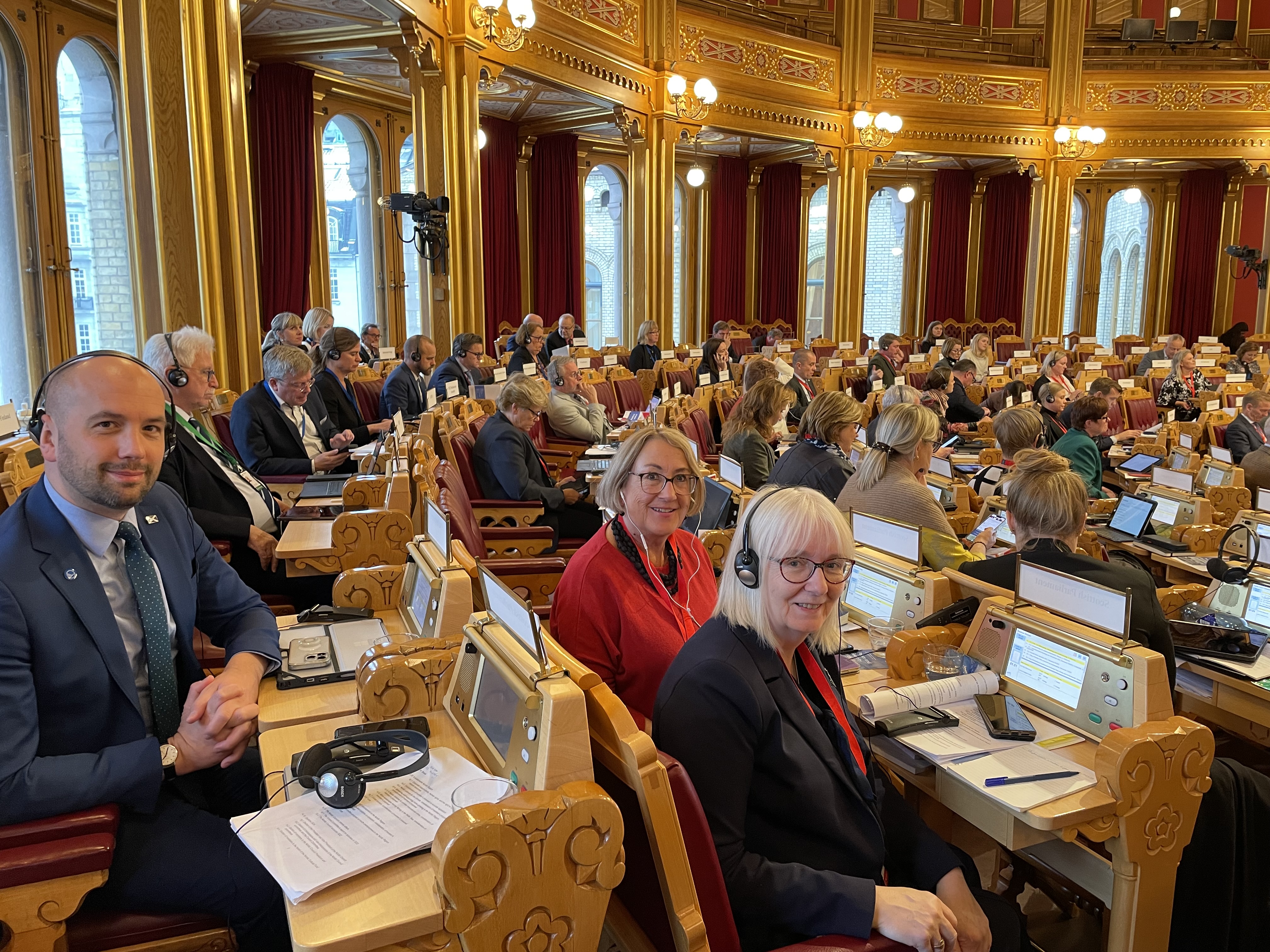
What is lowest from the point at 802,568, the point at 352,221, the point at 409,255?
the point at 802,568

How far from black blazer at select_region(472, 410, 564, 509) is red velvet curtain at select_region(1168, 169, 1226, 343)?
17415 millimetres

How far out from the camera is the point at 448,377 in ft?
23.4

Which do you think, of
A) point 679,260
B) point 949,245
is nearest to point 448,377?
point 679,260

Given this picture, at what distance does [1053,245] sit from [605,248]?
23.0 ft

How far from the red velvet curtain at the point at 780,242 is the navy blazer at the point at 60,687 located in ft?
52.3

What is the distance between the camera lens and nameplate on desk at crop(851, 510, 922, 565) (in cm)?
257

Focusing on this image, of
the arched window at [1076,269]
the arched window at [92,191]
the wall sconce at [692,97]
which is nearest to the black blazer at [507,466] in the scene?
the arched window at [92,191]

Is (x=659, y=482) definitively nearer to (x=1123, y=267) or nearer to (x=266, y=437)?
(x=266, y=437)

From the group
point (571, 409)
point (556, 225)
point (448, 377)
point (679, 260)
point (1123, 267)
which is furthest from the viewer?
point (1123, 267)

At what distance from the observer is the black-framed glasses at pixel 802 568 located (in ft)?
5.49

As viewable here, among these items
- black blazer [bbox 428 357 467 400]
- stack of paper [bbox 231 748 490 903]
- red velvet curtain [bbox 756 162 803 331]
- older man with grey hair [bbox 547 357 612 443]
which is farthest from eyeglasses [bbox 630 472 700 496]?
red velvet curtain [bbox 756 162 803 331]

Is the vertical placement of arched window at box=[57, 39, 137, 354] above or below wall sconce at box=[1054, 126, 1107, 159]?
below

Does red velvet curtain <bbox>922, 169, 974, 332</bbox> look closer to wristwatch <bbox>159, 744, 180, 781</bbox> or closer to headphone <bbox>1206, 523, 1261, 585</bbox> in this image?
headphone <bbox>1206, 523, 1261, 585</bbox>

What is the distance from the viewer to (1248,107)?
1460cm
